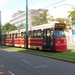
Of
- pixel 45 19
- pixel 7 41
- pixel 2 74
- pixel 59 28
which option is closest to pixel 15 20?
pixel 45 19

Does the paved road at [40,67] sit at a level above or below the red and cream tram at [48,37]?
below

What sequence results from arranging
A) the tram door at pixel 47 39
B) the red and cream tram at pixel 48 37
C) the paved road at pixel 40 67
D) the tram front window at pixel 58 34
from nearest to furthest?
the paved road at pixel 40 67
the red and cream tram at pixel 48 37
the tram front window at pixel 58 34
the tram door at pixel 47 39

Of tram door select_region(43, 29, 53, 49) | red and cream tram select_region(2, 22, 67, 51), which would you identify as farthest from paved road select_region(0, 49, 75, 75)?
tram door select_region(43, 29, 53, 49)

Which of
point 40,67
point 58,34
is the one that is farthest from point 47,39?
point 40,67

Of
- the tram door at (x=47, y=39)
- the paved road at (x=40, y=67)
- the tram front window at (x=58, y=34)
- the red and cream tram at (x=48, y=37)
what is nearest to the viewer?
the paved road at (x=40, y=67)

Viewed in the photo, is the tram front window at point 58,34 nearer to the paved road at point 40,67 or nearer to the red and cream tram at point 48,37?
the red and cream tram at point 48,37

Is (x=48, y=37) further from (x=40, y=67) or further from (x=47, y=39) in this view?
(x=40, y=67)

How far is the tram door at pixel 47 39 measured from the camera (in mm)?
30641

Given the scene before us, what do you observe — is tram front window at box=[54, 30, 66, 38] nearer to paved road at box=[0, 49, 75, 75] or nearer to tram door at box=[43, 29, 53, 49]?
tram door at box=[43, 29, 53, 49]

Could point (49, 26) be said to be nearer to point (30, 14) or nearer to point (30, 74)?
point (30, 74)

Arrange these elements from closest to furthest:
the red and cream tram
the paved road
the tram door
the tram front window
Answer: the paved road < the red and cream tram < the tram front window < the tram door

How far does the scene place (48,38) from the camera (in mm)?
31312

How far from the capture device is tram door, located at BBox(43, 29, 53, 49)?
30641 millimetres

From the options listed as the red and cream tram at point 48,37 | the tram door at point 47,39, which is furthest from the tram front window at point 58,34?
the tram door at point 47,39
